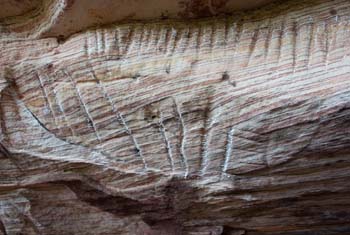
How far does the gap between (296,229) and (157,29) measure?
0.67 metres

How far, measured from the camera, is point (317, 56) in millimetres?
1262

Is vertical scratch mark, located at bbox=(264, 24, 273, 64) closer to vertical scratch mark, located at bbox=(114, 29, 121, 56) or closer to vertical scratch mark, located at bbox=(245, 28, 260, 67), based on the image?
vertical scratch mark, located at bbox=(245, 28, 260, 67)

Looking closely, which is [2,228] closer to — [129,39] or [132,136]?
[132,136]

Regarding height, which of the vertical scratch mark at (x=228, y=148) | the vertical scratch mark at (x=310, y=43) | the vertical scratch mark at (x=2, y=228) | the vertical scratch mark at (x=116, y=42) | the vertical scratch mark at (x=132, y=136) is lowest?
A: the vertical scratch mark at (x=2, y=228)

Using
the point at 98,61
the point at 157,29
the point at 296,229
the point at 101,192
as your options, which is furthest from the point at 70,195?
the point at 296,229

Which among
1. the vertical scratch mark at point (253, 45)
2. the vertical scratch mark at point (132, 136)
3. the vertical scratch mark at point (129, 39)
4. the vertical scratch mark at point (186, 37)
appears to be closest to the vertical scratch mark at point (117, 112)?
the vertical scratch mark at point (132, 136)

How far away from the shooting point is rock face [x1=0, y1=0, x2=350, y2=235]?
125cm

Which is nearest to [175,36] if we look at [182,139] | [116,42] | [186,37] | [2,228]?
[186,37]

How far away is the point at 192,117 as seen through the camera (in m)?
1.30

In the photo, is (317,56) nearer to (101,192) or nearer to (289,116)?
(289,116)

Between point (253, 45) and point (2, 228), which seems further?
point (2, 228)

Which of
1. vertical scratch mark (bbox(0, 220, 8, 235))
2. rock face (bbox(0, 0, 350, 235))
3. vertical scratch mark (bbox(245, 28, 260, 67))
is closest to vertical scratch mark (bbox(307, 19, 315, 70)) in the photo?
rock face (bbox(0, 0, 350, 235))

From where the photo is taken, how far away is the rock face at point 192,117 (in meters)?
1.25

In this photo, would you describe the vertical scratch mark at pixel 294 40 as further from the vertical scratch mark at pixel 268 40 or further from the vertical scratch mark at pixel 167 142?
the vertical scratch mark at pixel 167 142
